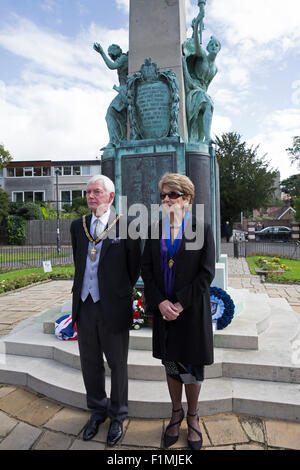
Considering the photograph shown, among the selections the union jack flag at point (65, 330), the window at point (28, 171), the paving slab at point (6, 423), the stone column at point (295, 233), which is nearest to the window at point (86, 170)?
the window at point (28, 171)

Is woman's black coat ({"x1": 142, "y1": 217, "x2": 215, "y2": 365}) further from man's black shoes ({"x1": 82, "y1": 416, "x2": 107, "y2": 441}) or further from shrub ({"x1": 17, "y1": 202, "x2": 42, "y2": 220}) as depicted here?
shrub ({"x1": 17, "y1": 202, "x2": 42, "y2": 220})

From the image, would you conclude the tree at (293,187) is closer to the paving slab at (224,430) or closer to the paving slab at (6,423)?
the paving slab at (224,430)

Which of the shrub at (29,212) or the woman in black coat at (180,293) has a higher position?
the shrub at (29,212)

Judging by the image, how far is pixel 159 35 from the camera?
15.5ft

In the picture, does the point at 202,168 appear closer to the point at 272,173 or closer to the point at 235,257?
the point at 235,257

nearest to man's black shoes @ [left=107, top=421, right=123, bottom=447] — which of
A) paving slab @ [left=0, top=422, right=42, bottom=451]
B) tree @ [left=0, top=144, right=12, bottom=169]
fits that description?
paving slab @ [left=0, top=422, right=42, bottom=451]

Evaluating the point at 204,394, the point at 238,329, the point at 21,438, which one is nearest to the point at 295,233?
the point at 238,329

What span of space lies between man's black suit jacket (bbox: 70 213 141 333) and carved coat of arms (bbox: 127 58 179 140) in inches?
91.0

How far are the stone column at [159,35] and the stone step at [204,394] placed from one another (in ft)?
10.5

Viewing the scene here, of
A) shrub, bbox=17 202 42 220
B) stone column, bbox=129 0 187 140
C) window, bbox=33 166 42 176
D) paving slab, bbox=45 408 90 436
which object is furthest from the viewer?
window, bbox=33 166 42 176

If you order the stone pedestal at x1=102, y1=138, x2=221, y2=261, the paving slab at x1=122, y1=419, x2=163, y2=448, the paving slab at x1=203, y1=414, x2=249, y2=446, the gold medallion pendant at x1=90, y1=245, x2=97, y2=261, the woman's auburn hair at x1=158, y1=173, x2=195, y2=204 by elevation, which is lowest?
the paving slab at x1=122, y1=419, x2=163, y2=448

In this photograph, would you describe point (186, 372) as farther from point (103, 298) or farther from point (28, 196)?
point (28, 196)

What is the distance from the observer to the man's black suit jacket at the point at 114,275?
2.39m

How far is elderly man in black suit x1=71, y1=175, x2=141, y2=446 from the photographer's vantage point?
2.41m
